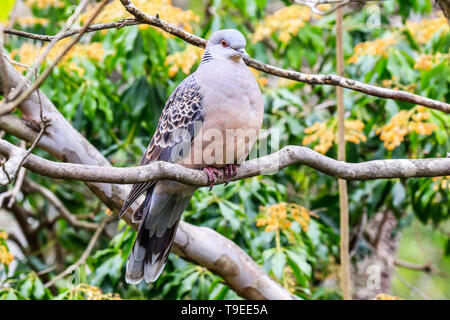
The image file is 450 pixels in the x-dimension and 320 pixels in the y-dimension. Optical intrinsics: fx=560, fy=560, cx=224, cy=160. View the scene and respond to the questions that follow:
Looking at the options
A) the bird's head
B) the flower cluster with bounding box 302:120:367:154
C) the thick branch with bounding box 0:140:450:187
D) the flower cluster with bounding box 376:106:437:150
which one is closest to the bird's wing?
the bird's head

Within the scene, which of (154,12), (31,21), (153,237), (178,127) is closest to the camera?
(178,127)

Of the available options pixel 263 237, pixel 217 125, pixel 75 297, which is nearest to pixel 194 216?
pixel 263 237

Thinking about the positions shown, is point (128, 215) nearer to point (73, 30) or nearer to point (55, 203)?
point (73, 30)

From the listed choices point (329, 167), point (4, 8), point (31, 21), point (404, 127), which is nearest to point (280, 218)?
point (404, 127)

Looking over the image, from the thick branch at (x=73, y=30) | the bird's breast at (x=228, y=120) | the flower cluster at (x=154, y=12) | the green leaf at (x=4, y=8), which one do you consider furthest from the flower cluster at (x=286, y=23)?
the green leaf at (x=4, y=8)

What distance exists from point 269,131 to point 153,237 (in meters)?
1.49

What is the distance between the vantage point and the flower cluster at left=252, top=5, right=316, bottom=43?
4.30 metres

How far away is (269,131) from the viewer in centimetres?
421

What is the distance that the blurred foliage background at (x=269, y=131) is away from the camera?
3609mm

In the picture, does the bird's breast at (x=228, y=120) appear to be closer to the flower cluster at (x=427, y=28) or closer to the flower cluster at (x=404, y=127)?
the flower cluster at (x=404, y=127)

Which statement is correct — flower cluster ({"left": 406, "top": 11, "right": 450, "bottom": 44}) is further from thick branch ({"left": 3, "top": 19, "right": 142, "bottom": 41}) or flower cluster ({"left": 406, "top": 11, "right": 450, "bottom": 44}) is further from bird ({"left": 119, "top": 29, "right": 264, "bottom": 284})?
thick branch ({"left": 3, "top": 19, "right": 142, "bottom": 41})

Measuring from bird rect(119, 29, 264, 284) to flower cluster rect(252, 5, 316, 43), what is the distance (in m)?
1.49

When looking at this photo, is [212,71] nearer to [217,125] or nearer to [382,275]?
[217,125]
